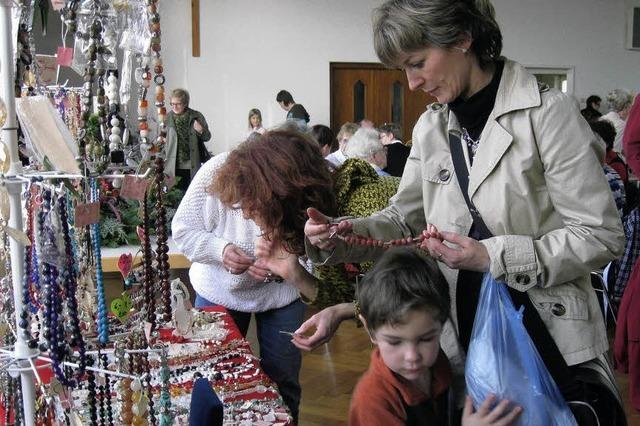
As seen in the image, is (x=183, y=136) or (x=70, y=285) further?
(x=183, y=136)

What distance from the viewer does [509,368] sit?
122 centimetres

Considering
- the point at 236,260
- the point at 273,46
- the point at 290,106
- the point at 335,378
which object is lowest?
the point at 335,378

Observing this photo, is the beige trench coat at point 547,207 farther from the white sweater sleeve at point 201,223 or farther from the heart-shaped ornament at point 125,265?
the white sweater sleeve at point 201,223

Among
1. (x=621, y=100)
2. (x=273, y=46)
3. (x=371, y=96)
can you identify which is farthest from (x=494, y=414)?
(x=371, y=96)

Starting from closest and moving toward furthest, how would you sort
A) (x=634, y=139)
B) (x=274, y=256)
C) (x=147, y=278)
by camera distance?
(x=147, y=278) < (x=274, y=256) < (x=634, y=139)

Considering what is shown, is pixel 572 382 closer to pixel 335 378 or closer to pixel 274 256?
Result: pixel 274 256

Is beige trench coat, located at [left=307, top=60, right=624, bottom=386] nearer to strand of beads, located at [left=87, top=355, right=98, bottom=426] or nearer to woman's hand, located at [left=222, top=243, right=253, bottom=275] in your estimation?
strand of beads, located at [left=87, top=355, right=98, bottom=426]

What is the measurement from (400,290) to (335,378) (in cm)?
246

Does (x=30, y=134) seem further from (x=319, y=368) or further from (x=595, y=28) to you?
(x=595, y=28)

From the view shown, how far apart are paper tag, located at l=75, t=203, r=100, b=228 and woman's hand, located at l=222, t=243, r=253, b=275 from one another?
940 mm

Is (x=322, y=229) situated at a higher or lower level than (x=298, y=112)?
lower

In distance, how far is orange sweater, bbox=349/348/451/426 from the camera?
49.8 inches

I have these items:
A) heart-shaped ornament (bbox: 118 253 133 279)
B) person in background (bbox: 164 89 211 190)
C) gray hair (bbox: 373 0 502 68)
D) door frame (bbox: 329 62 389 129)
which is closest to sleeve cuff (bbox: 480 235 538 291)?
gray hair (bbox: 373 0 502 68)

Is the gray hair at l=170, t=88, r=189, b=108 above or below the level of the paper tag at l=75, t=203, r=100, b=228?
above
